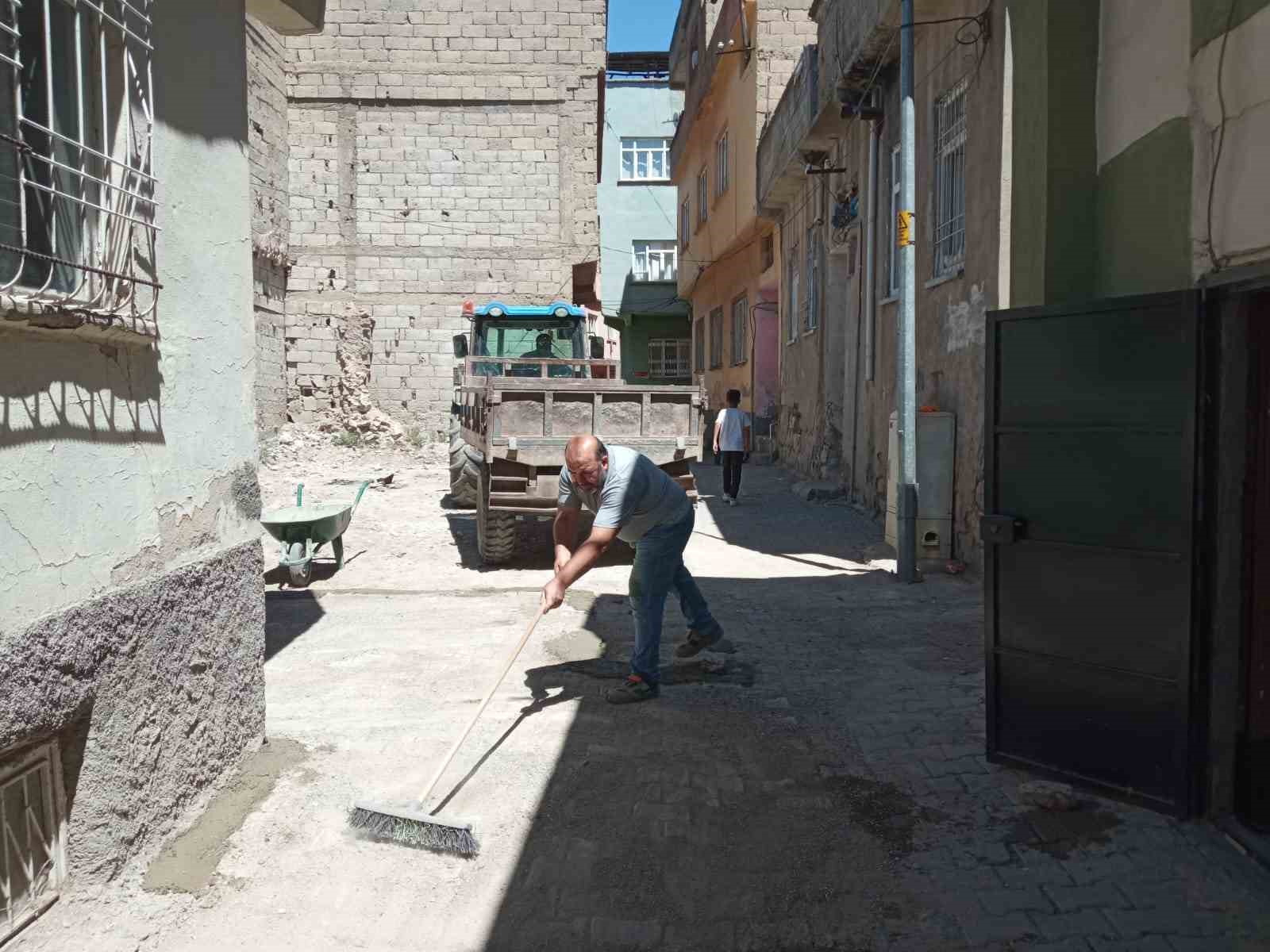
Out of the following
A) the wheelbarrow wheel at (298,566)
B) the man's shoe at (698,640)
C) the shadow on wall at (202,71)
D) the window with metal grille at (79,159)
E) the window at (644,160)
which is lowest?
the man's shoe at (698,640)

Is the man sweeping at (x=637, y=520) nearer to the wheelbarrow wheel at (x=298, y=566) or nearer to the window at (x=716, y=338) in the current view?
the wheelbarrow wheel at (x=298, y=566)

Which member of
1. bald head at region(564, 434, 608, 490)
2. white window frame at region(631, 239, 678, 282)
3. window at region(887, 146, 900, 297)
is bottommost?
bald head at region(564, 434, 608, 490)

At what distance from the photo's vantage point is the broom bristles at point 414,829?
3.48 metres

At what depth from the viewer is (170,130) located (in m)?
3.51

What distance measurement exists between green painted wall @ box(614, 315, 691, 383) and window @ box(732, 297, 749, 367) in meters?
11.1

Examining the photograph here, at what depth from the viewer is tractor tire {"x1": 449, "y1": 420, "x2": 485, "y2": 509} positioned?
9.88m

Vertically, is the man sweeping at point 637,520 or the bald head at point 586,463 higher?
the bald head at point 586,463

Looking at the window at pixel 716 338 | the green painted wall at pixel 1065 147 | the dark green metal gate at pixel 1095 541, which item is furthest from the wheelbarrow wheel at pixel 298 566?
the window at pixel 716 338

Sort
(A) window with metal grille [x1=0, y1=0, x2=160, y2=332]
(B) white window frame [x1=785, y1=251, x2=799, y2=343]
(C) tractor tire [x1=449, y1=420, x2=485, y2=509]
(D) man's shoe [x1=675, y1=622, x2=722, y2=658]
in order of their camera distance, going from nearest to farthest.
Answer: (A) window with metal grille [x1=0, y1=0, x2=160, y2=332] < (D) man's shoe [x1=675, y1=622, x2=722, y2=658] < (C) tractor tire [x1=449, y1=420, x2=485, y2=509] < (B) white window frame [x1=785, y1=251, x2=799, y2=343]

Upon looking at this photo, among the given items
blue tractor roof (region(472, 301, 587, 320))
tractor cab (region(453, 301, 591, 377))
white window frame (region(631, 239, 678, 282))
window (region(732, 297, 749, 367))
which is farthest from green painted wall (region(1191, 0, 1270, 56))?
white window frame (region(631, 239, 678, 282))

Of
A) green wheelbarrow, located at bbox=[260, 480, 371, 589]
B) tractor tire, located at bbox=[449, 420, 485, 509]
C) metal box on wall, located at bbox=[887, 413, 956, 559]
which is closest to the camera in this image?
green wheelbarrow, located at bbox=[260, 480, 371, 589]

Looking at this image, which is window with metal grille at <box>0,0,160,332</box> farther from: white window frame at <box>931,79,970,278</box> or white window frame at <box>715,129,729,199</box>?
white window frame at <box>715,129,729,199</box>

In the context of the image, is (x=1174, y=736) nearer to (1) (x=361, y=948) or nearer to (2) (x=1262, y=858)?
(2) (x=1262, y=858)

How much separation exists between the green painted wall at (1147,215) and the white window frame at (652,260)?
3024 centimetres
